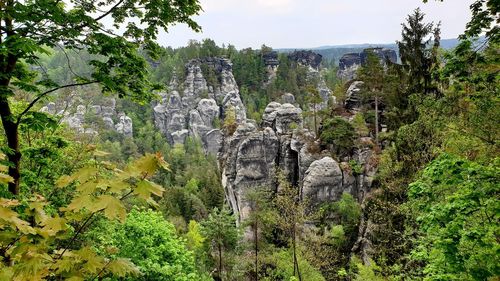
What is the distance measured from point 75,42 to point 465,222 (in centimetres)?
875

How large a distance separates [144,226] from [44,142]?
569cm

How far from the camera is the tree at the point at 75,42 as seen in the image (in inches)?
189

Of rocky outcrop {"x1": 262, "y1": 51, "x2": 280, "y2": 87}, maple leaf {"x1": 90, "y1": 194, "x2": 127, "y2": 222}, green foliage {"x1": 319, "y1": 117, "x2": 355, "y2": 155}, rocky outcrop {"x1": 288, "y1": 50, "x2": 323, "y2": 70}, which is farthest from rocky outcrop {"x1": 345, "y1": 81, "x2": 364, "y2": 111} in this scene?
rocky outcrop {"x1": 288, "y1": 50, "x2": 323, "y2": 70}

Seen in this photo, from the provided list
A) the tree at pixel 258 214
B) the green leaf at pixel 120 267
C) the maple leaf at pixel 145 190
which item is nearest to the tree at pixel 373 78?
the tree at pixel 258 214

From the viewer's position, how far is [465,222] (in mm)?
8453

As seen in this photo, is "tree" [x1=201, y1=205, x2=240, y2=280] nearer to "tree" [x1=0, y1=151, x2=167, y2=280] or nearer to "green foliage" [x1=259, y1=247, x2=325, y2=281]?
"green foliage" [x1=259, y1=247, x2=325, y2=281]

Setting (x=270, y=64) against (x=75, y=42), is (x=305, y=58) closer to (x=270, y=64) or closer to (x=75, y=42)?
(x=270, y=64)

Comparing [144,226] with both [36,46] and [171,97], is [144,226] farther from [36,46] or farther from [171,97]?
[171,97]

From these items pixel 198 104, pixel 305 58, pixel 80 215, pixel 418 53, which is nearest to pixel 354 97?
pixel 418 53

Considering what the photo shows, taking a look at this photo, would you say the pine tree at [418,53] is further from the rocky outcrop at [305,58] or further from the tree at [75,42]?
the rocky outcrop at [305,58]

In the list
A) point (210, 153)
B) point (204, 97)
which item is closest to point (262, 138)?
point (210, 153)

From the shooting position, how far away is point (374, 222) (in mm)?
22250

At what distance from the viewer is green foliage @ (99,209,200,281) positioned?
15.2 m

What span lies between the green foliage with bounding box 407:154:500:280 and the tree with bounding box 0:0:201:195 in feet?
21.6
